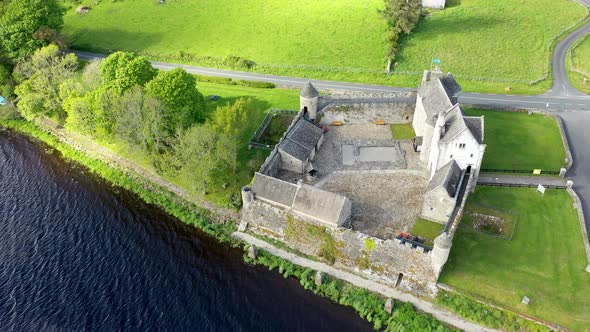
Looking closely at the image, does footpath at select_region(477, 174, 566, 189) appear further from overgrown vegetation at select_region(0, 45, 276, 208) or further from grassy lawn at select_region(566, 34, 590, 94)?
overgrown vegetation at select_region(0, 45, 276, 208)

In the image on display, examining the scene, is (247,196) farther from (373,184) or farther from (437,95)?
(437,95)

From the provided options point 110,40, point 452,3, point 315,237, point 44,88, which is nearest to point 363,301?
point 315,237

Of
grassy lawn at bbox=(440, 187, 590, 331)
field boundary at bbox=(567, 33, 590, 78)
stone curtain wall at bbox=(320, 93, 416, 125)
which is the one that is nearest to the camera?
grassy lawn at bbox=(440, 187, 590, 331)

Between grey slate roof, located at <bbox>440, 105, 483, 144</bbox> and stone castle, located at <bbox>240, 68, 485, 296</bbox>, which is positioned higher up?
grey slate roof, located at <bbox>440, 105, 483, 144</bbox>

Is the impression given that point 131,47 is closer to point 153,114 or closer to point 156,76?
point 156,76

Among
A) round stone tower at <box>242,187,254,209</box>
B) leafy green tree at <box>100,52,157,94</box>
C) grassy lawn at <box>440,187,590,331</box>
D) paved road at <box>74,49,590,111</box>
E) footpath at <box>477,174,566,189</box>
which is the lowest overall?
grassy lawn at <box>440,187,590,331</box>

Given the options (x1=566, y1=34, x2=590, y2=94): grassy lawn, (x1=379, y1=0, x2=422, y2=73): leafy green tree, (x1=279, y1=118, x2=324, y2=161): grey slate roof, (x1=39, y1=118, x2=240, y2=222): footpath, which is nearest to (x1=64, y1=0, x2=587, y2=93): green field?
(x1=379, y1=0, x2=422, y2=73): leafy green tree

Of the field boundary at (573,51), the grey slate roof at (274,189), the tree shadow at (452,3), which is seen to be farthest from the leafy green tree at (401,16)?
the grey slate roof at (274,189)
